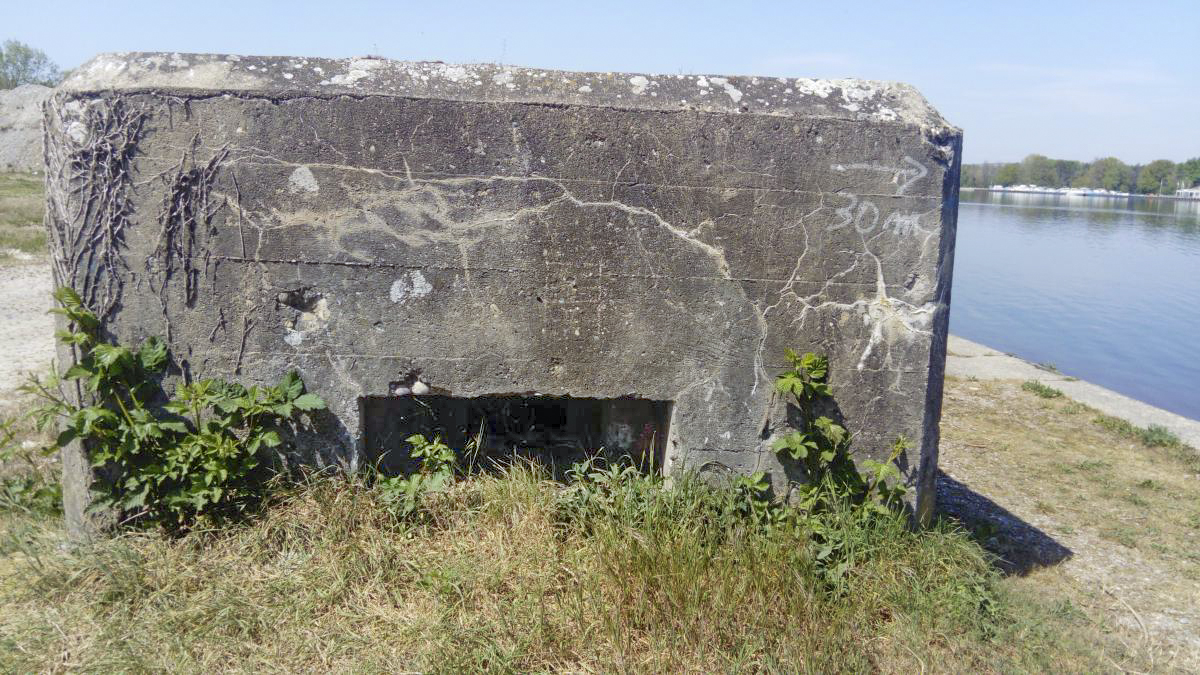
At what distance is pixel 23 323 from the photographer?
22.7 ft

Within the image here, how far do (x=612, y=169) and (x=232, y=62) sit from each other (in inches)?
59.9

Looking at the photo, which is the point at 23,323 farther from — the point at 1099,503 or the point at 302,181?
the point at 1099,503

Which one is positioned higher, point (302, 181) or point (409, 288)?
point (302, 181)

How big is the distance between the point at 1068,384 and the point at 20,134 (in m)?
26.8

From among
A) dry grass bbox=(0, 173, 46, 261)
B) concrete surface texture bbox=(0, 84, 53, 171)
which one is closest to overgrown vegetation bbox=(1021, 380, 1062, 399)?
dry grass bbox=(0, 173, 46, 261)

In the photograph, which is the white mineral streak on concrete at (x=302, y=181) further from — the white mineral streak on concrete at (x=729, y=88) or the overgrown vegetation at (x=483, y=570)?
the white mineral streak on concrete at (x=729, y=88)

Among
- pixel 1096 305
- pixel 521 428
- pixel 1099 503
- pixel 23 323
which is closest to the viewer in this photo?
pixel 521 428

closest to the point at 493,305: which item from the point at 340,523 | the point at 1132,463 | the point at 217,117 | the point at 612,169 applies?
the point at 612,169

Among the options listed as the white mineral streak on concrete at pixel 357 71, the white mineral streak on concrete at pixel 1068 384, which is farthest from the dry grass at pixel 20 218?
the white mineral streak on concrete at pixel 1068 384

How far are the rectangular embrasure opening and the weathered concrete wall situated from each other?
0.21m

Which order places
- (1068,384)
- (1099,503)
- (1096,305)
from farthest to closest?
(1096,305), (1068,384), (1099,503)

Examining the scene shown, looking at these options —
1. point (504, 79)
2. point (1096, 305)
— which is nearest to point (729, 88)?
point (504, 79)

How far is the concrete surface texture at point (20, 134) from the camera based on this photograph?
21734mm

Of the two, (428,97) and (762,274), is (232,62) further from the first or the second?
(762,274)
